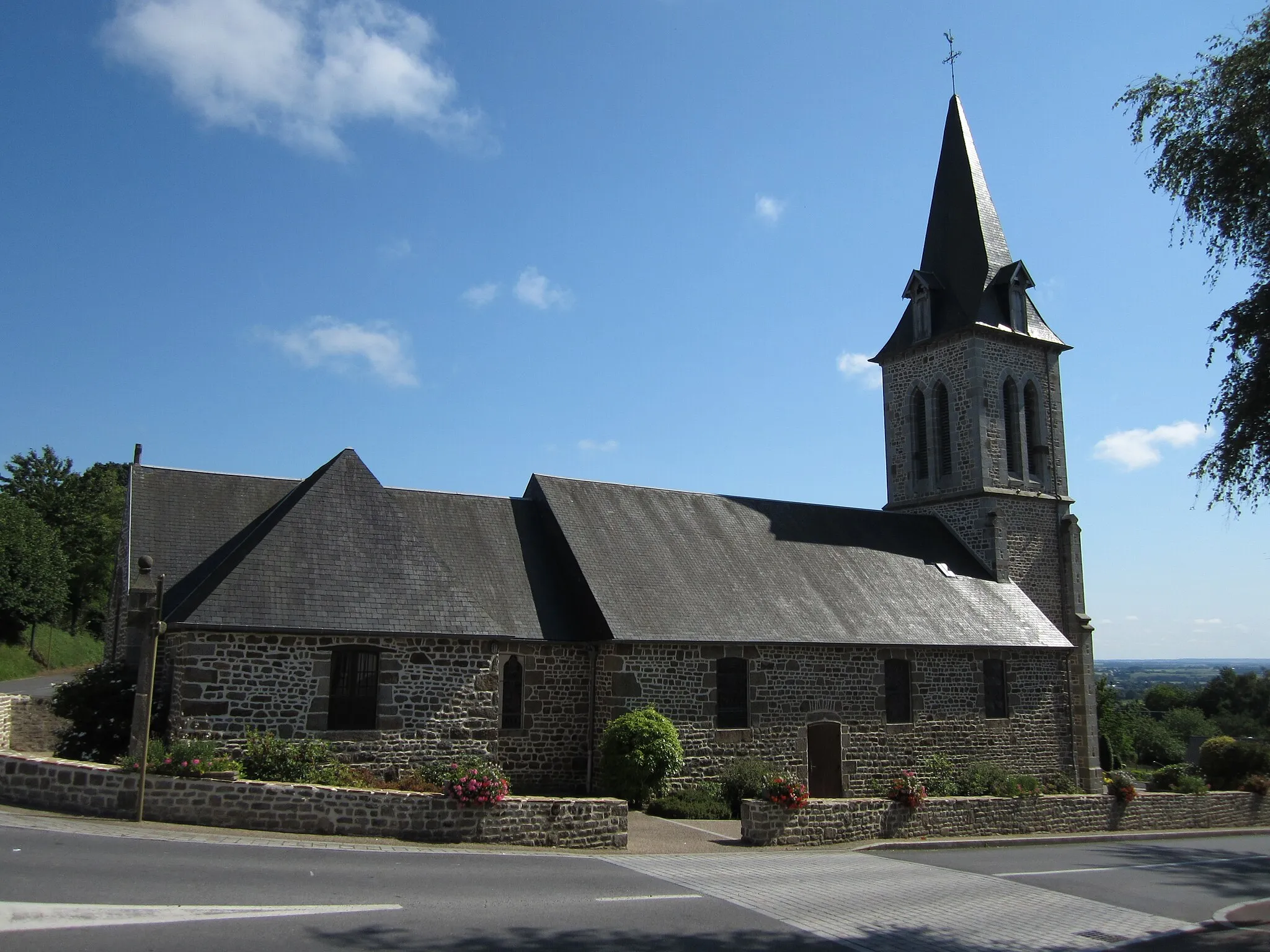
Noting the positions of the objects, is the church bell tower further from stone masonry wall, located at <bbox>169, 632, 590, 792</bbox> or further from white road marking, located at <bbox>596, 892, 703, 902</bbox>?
white road marking, located at <bbox>596, 892, 703, 902</bbox>

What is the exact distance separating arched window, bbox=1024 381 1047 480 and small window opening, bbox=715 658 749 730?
13384 millimetres

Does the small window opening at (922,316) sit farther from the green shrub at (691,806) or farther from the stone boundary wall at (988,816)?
the green shrub at (691,806)

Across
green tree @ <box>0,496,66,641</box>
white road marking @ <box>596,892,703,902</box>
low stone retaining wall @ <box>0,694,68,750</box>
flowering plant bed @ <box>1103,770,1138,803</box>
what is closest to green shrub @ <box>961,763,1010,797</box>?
flowering plant bed @ <box>1103,770,1138,803</box>

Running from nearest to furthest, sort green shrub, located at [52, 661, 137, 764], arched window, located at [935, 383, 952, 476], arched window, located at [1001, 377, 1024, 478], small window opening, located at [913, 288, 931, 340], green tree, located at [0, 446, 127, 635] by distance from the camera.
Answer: green shrub, located at [52, 661, 137, 764], arched window, located at [1001, 377, 1024, 478], arched window, located at [935, 383, 952, 476], small window opening, located at [913, 288, 931, 340], green tree, located at [0, 446, 127, 635]

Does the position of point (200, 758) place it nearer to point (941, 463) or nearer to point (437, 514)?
point (437, 514)

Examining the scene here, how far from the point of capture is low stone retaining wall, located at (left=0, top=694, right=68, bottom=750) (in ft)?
64.4

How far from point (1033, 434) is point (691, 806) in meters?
17.9

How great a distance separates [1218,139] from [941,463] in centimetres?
1965

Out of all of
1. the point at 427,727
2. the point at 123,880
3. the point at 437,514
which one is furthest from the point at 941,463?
the point at 123,880

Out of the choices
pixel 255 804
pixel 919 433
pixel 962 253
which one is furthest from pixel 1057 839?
pixel 962 253

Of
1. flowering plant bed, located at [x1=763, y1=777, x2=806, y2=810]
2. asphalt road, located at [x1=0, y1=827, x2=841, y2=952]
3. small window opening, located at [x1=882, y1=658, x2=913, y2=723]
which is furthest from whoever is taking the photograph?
small window opening, located at [x1=882, y1=658, x2=913, y2=723]

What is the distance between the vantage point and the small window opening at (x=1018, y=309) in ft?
97.0

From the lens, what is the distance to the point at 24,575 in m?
36.6

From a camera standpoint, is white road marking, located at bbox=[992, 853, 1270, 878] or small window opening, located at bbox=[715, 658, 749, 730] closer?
white road marking, located at bbox=[992, 853, 1270, 878]
